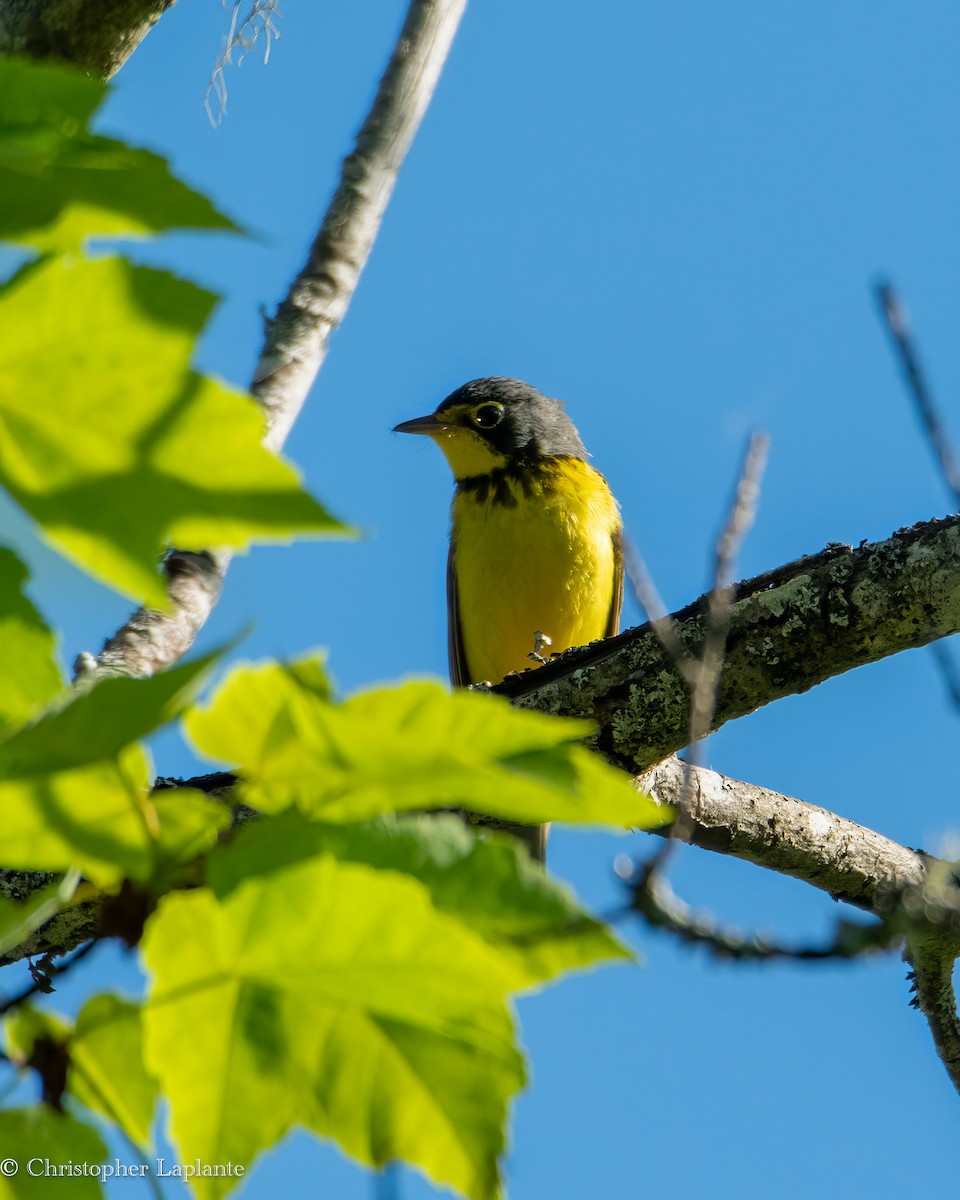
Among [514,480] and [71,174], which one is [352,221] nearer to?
[71,174]

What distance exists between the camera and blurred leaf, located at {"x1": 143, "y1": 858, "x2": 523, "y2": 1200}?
0.91 meters

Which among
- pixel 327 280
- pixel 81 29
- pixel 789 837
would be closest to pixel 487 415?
pixel 789 837

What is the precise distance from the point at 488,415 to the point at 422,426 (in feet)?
1.64

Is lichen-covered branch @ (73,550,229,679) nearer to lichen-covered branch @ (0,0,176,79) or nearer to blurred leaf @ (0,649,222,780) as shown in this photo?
lichen-covered branch @ (0,0,176,79)

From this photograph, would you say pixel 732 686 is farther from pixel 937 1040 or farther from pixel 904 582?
pixel 937 1040

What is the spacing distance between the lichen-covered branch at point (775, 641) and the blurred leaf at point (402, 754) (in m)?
2.93

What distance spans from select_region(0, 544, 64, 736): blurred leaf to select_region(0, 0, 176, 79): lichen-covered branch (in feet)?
5.27

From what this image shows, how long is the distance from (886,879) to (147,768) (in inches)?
186

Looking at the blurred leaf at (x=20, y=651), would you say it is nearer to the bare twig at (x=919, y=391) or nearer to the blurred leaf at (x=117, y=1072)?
the blurred leaf at (x=117, y=1072)

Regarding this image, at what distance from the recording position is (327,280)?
4.02 meters

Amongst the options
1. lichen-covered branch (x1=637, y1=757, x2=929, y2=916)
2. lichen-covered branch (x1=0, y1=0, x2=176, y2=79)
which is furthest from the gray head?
lichen-covered branch (x1=0, y1=0, x2=176, y2=79)

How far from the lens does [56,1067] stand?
1.03 meters

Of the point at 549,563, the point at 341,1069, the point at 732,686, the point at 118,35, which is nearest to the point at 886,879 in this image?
the point at 732,686

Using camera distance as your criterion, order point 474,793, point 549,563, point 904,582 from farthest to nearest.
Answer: point 549,563 → point 904,582 → point 474,793
